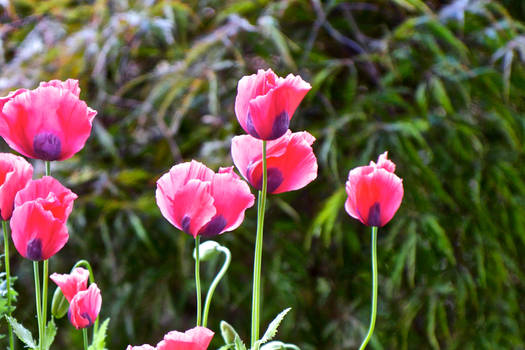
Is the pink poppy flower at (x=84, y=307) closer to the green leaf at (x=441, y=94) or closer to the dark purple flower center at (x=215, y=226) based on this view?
the dark purple flower center at (x=215, y=226)

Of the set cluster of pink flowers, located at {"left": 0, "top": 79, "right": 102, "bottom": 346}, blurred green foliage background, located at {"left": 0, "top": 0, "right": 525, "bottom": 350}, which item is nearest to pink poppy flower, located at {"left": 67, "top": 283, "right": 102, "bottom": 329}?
cluster of pink flowers, located at {"left": 0, "top": 79, "right": 102, "bottom": 346}

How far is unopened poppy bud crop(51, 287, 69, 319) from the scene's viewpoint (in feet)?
0.80

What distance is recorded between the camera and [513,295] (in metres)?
0.64

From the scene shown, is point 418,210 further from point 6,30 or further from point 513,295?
point 6,30

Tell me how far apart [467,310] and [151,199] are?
0.32 m

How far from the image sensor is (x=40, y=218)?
0.19m

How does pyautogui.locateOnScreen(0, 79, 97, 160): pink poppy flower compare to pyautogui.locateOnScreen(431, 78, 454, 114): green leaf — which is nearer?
pyautogui.locateOnScreen(0, 79, 97, 160): pink poppy flower

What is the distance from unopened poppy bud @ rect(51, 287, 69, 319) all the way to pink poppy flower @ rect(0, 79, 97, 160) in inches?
2.2

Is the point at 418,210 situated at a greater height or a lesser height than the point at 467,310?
greater

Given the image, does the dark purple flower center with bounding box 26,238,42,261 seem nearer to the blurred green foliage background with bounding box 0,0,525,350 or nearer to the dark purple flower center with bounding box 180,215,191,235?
the dark purple flower center with bounding box 180,215,191,235

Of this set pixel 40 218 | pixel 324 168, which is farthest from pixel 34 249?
Result: pixel 324 168

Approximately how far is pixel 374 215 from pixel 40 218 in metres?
0.11

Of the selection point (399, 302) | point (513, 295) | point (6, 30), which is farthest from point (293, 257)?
point (6, 30)

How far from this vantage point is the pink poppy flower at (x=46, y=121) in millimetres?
207
